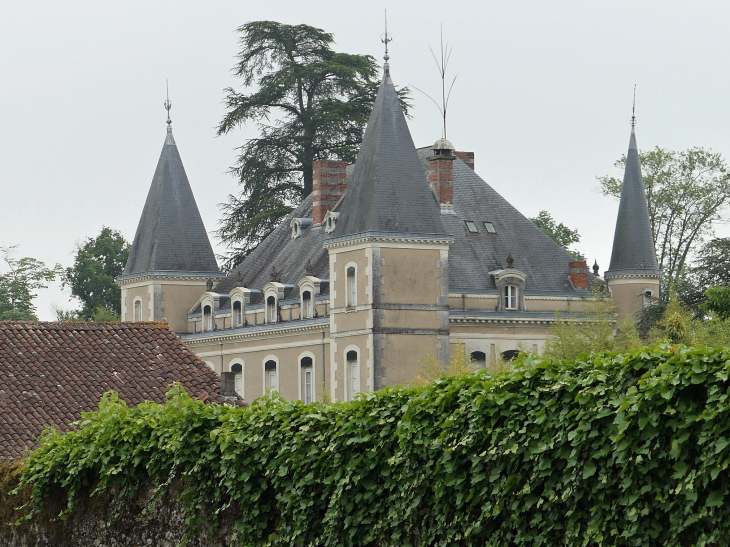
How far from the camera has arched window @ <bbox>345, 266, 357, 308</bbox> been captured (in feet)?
169

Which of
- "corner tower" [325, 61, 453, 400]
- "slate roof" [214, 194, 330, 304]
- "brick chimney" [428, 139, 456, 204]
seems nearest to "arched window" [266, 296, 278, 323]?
"slate roof" [214, 194, 330, 304]

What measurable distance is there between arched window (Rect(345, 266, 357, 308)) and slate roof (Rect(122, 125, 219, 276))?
11853 mm

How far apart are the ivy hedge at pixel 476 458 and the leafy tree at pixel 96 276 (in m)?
70.5

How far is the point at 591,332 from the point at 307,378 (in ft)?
38.8

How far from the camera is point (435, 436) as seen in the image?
34.2 ft

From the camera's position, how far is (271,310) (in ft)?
187

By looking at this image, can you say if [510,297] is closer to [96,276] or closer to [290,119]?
[290,119]

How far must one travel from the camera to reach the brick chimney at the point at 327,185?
57.1m

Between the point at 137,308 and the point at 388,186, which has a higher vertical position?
the point at 388,186

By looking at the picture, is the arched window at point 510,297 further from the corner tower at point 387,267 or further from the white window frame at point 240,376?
the white window frame at point 240,376

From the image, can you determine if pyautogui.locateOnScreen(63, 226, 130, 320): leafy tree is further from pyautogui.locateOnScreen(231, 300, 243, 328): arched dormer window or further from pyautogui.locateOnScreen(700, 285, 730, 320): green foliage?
pyautogui.locateOnScreen(700, 285, 730, 320): green foliage

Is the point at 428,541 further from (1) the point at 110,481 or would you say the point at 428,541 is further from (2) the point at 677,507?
(1) the point at 110,481

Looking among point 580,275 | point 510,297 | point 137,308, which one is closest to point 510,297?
point 510,297

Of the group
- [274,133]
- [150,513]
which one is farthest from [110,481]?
[274,133]
